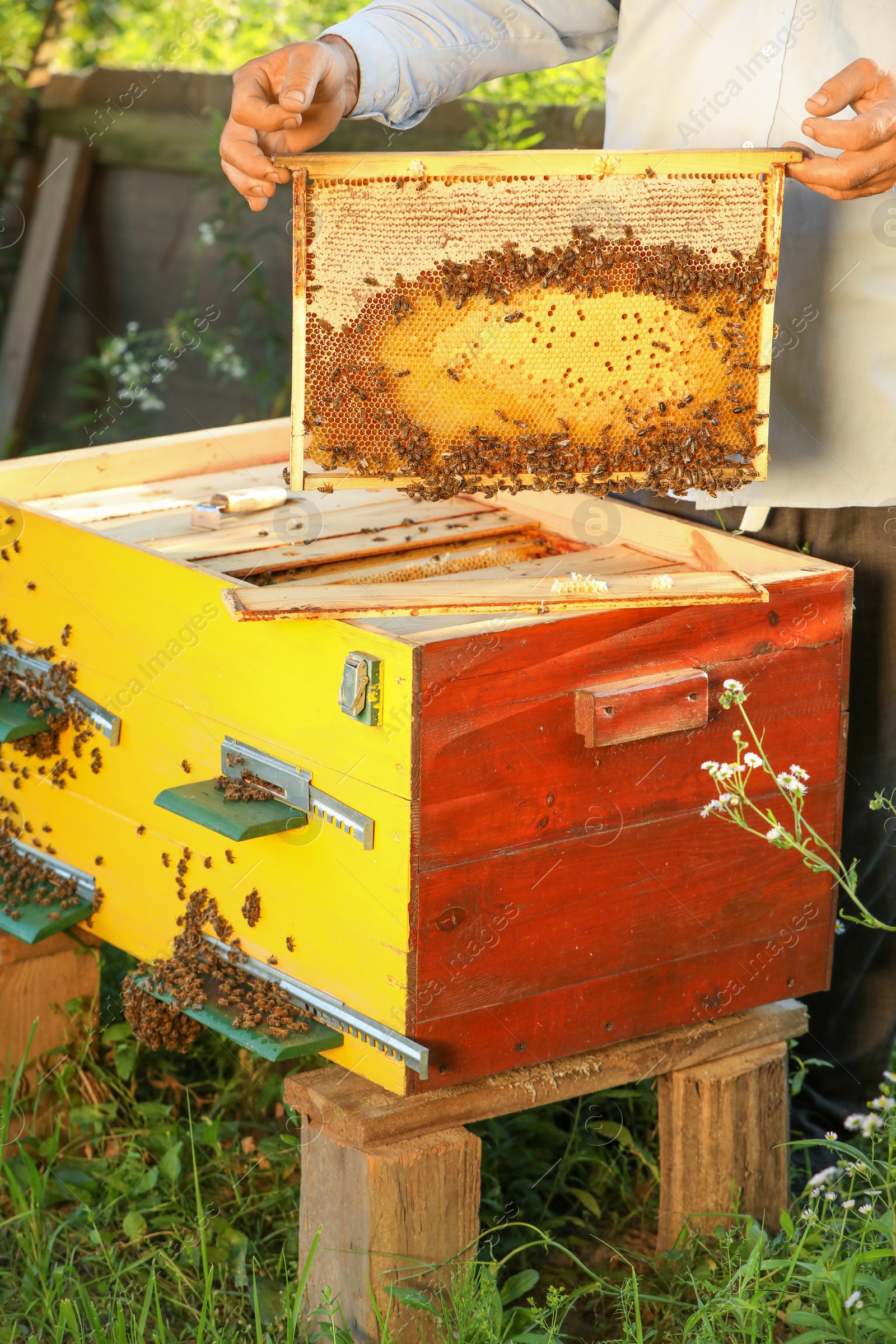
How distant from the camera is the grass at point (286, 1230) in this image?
2.17 meters

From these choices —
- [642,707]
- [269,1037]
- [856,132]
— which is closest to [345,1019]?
[269,1037]

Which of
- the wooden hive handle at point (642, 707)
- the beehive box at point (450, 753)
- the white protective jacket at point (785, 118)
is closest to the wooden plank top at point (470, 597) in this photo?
the beehive box at point (450, 753)

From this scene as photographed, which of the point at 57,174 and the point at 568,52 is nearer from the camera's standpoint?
the point at 568,52

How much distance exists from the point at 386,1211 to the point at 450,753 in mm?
707

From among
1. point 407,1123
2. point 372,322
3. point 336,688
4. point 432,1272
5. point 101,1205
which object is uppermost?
point 372,322

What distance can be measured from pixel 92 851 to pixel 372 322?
44.8 inches

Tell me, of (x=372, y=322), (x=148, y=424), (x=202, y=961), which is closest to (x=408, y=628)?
(x=372, y=322)

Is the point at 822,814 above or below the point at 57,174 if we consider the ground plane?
below

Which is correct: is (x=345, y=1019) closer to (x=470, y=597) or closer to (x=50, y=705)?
(x=470, y=597)

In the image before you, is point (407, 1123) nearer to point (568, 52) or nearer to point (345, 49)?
point (345, 49)

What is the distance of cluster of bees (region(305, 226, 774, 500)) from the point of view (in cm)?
221

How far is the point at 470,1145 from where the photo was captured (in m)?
2.25

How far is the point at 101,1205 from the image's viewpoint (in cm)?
276

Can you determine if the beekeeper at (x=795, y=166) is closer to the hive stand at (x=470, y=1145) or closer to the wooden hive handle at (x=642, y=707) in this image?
the wooden hive handle at (x=642, y=707)
